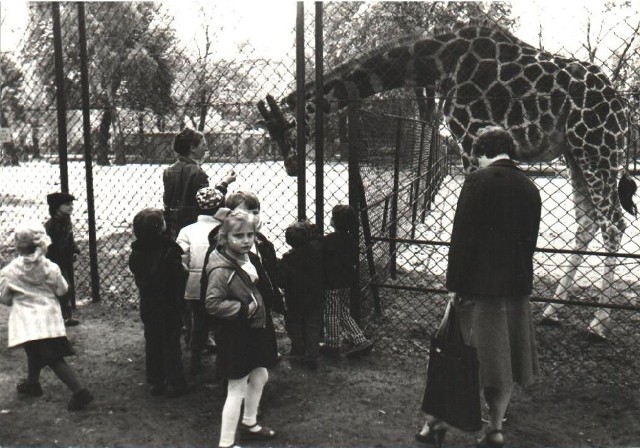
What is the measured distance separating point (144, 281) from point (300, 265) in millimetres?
1015

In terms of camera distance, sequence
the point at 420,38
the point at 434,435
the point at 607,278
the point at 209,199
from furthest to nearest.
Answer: the point at 420,38 → the point at 607,278 → the point at 209,199 → the point at 434,435

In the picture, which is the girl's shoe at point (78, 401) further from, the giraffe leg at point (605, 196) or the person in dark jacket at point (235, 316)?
the giraffe leg at point (605, 196)

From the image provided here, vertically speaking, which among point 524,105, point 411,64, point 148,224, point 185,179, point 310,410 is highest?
point 411,64

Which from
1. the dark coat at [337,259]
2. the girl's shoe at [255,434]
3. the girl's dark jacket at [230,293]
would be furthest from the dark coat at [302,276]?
the girl's shoe at [255,434]

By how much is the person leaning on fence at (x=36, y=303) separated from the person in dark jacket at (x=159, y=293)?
1.55ft

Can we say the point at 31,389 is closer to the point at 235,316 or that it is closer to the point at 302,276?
the point at 235,316

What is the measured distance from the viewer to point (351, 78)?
246 inches

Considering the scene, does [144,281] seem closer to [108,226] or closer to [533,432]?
[533,432]

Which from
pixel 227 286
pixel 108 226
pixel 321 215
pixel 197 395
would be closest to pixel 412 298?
pixel 321 215

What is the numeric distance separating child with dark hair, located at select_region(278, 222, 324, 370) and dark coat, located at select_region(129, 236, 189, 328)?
0.69 meters

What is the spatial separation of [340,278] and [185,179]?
1409 millimetres

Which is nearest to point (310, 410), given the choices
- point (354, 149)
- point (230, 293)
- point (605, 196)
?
point (230, 293)

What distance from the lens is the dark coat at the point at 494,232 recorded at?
11.3ft

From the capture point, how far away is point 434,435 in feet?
12.0
